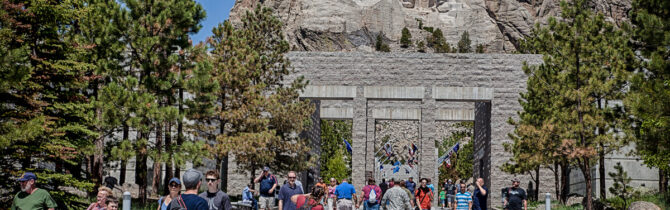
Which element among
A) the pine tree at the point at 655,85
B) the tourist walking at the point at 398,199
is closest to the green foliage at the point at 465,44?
the pine tree at the point at 655,85

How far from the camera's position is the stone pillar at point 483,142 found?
104ft

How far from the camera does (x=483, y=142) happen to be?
33562 mm

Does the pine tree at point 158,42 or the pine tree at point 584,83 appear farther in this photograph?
the pine tree at point 584,83

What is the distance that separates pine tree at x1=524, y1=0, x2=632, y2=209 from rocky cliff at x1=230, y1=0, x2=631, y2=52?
326ft

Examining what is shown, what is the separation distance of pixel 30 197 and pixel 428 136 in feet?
81.8

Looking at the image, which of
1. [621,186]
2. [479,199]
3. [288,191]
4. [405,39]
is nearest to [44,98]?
[288,191]

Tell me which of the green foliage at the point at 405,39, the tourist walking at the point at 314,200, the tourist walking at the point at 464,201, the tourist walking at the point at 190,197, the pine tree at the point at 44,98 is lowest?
the tourist walking at the point at 464,201

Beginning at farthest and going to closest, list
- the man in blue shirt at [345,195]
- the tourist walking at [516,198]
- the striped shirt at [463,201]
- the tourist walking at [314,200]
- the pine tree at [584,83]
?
the pine tree at [584,83] → the man in blue shirt at [345,195] → the striped shirt at [463,201] → the tourist walking at [516,198] → the tourist walking at [314,200]

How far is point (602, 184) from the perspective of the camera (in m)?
23.6

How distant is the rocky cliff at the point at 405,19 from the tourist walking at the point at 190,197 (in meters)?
113

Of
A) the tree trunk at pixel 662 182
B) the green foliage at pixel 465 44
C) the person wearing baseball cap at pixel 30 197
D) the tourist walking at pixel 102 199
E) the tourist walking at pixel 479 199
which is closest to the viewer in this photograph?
the tourist walking at pixel 102 199

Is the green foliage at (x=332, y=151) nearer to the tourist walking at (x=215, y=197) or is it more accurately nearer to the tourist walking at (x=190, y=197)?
the tourist walking at (x=215, y=197)

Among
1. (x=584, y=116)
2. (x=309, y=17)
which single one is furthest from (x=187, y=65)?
Result: (x=309, y=17)

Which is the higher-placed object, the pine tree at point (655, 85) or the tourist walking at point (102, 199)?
the pine tree at point (655, 85)
